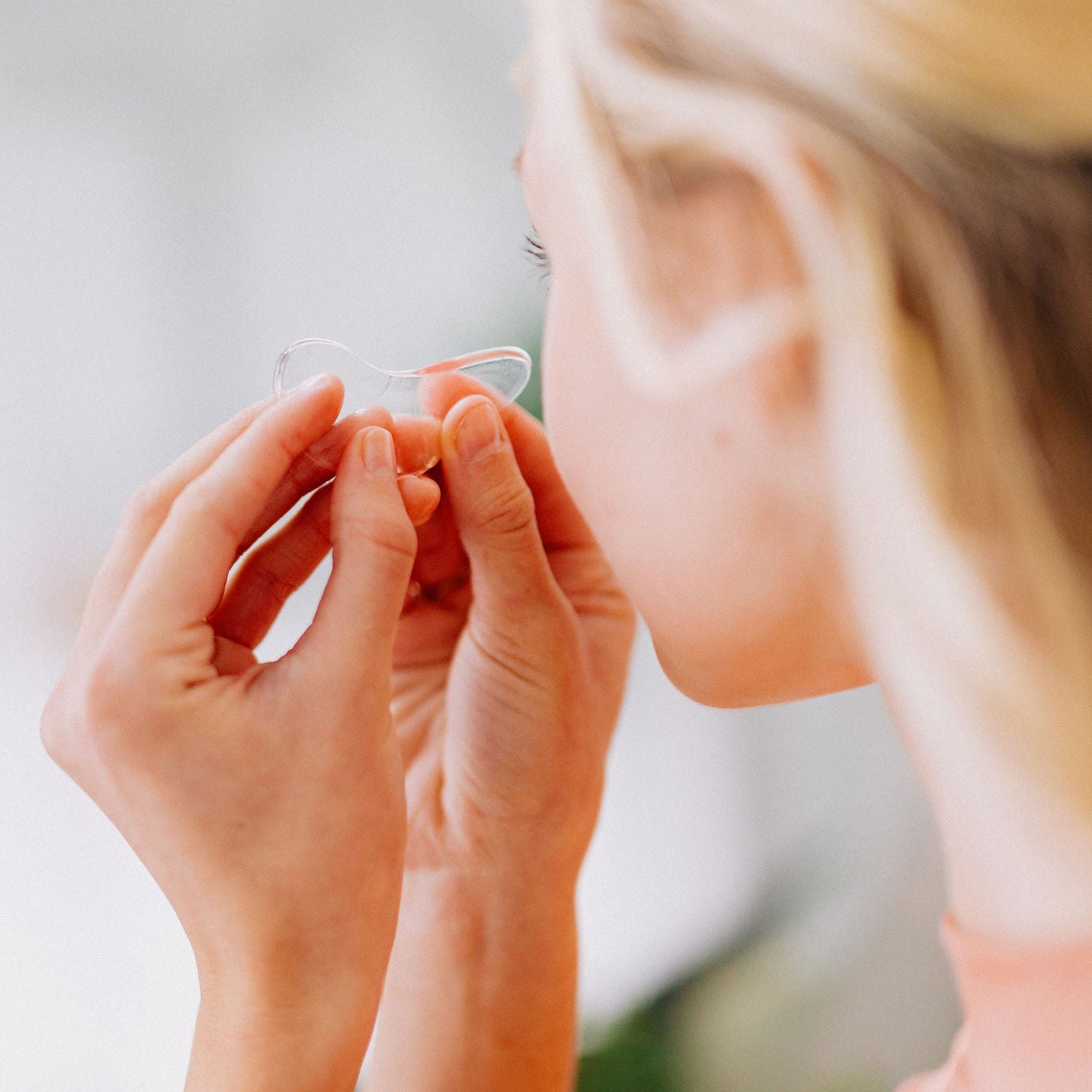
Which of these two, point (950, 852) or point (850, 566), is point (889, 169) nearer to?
point (850, 566)

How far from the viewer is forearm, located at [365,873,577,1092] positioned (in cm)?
74

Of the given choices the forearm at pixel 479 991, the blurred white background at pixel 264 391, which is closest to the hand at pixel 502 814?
the forearm at pixel 479 991

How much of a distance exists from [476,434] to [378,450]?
0.09m

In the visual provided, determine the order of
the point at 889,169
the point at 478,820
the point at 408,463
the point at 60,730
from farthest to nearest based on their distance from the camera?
the point at 478,820, the point at 408,463, the point at 60,730, the point at 889,169

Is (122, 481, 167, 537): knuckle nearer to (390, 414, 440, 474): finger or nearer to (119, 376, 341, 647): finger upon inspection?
(119, 376, 341, 647): finger

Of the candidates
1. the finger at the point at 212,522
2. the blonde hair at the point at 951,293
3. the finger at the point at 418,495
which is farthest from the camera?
the finger at the point at 418,495

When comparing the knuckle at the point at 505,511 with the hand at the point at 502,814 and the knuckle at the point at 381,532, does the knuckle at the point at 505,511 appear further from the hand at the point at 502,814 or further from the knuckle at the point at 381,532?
the knuckle at the point at 381,532

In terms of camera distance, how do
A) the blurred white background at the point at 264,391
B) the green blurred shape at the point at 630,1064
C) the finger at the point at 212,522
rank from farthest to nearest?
the green blurred shape at the point at 630,1064
the blurred white background at the point at 264,391
the finger at the point at 212,522

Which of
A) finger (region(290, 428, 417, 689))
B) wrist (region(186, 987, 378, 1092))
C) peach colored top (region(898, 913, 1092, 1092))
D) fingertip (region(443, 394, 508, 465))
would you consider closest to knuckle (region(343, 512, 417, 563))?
finger (region(290, 428, 417, 689))

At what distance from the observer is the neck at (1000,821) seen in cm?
46

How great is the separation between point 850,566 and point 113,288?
2.87 ft

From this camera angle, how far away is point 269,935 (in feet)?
1.77

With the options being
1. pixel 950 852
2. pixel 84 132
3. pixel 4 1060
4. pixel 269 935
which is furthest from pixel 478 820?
pixel 84 132

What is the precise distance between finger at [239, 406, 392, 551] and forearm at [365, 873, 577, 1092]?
30 cm
